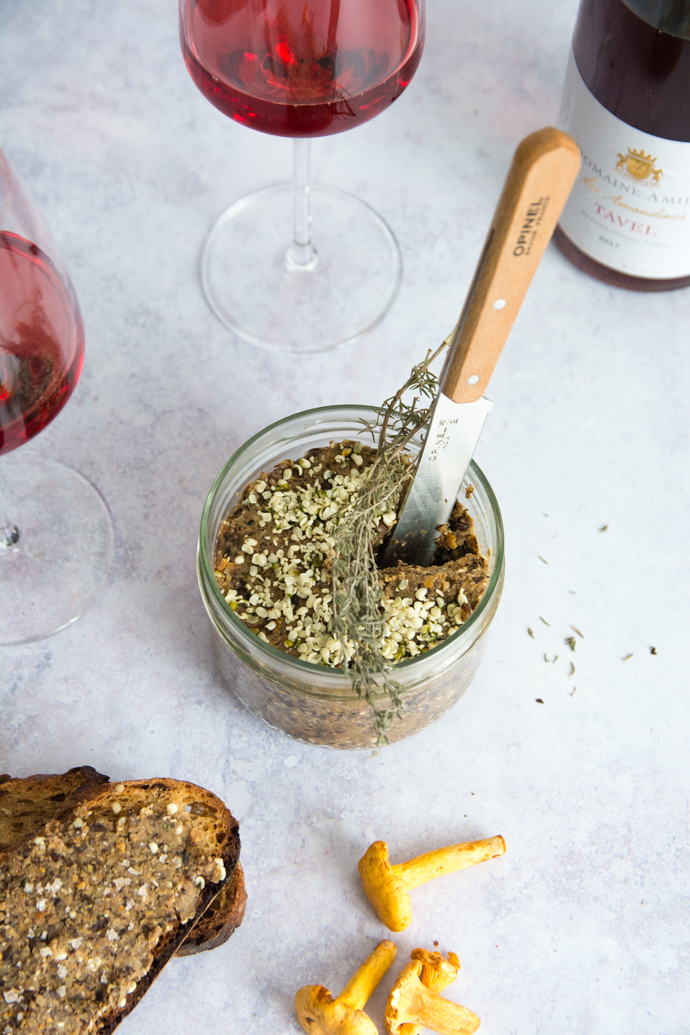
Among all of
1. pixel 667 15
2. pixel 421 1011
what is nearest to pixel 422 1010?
pixel 421 1011

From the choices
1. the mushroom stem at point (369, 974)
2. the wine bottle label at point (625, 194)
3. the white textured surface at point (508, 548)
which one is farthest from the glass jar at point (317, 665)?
the wine bottle label at point (625, 194)

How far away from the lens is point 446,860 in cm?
109

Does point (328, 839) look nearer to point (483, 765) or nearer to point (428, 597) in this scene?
point (483, 765)

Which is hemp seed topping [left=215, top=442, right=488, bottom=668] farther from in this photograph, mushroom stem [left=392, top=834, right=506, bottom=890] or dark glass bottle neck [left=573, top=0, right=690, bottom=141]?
dark glass bottle neck [left=573, top=0, right=690, bottom=141]

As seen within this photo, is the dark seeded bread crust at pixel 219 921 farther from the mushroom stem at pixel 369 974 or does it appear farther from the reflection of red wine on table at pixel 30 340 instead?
the reflection of red wine on table at pixel 30 340

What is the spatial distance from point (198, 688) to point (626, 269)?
29.6 inches

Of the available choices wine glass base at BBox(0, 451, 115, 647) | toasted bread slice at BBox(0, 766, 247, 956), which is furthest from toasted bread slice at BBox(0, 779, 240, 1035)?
wine glass base at BBox(0, 451, 115, 647)

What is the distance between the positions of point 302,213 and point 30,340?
50cm

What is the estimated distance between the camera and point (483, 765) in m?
1.18

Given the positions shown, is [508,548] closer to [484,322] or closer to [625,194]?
[625,194]

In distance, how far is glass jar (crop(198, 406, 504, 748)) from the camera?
3.18ft

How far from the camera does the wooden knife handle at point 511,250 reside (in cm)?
66

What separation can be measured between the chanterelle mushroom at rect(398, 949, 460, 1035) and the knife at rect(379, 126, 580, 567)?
41 centimetres

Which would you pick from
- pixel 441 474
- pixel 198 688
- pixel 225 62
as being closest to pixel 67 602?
pixel 198 688
